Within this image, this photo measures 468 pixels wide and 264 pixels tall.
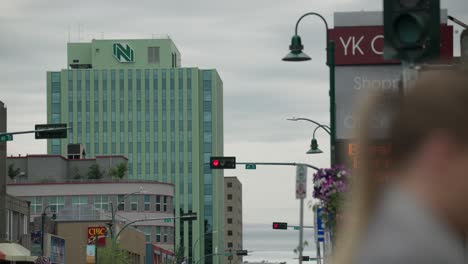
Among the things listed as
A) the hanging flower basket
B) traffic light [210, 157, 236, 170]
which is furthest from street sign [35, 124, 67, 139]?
the hanging flower basket

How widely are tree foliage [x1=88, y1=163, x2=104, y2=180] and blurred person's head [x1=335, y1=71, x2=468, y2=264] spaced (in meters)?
143

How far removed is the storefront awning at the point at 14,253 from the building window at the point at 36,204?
66.2 m

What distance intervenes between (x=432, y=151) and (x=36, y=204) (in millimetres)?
138533

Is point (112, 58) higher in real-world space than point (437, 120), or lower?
higher

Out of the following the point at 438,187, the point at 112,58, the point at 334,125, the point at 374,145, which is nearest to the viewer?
the point at 438,187

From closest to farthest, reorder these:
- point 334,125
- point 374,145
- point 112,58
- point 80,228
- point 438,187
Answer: point 438,187 → point 374,145 → point 334,125 → point 80,228 → point 112,58

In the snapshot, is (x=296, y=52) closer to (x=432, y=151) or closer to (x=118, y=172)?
(x=432, y=151)

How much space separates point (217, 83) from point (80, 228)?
322 feet

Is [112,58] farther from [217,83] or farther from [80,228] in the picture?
[80,228]

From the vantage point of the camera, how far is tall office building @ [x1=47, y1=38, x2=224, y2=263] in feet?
621

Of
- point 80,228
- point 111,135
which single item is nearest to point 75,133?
point 111,135

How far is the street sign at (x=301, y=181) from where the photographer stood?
27.0 ft

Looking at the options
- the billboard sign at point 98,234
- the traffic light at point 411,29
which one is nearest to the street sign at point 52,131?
the traffic light at point 411,29

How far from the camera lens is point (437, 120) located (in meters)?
2.12
